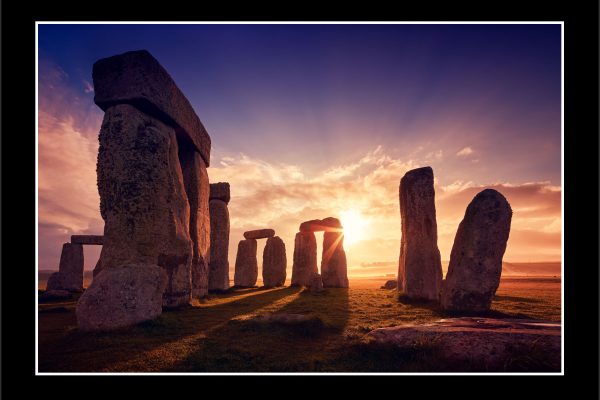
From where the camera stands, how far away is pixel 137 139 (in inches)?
281

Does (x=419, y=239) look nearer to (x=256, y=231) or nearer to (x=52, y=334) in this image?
(x=52, y=334)

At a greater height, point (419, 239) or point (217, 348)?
point (419, 239)

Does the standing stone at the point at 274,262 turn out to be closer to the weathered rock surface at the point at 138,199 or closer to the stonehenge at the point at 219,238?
the stonehenge at the point at 219,238

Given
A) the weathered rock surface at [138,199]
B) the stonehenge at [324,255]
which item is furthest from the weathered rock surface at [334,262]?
the weathered rock surface at [138,199]

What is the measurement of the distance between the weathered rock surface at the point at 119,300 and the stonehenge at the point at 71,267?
14.8 m

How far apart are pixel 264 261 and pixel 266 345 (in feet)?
49.5

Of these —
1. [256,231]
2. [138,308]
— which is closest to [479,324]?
[138,308]

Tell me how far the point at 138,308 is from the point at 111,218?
8.20 feet

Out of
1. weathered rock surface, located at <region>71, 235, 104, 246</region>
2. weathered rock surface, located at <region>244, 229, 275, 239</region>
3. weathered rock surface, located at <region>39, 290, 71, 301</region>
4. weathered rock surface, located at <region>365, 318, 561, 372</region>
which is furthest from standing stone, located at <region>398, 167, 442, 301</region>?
weathered rock surface, located at <region>71, 235, 104, 246</region>

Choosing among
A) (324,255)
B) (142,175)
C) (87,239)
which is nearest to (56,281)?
(87,239)

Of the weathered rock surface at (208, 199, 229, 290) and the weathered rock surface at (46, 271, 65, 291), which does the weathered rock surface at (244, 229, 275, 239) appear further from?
the weathered rock surface at (46, 271, 65, 291)

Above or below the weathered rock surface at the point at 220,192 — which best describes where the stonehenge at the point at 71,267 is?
below

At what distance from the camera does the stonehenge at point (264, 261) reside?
18406 millimetres

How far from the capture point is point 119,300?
204 inches
